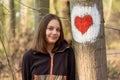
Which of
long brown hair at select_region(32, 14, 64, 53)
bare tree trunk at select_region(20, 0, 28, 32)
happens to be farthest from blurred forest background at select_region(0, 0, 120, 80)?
long brown hair at select_region(32, 14, 64, 53)

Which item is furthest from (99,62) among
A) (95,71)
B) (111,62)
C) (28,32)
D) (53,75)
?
(111,62)

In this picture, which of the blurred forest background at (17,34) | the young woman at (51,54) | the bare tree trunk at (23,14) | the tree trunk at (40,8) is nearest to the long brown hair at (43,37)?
the young woman at (51,54)

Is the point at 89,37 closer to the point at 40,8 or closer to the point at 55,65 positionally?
the point at 55,65

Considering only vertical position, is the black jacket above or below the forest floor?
above

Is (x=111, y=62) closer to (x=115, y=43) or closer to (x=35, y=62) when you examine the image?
(x=115, y=43)

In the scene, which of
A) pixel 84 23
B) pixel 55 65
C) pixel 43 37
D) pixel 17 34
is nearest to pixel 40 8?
pixel 43 37

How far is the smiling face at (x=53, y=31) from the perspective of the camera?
10.5 ft

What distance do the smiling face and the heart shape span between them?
237 mm

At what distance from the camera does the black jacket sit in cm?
322

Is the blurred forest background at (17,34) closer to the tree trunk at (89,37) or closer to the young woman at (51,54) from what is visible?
the young woman at (51,54)

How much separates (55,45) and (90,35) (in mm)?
416

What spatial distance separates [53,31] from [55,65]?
1.11ft

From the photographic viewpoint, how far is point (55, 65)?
3.25 meters

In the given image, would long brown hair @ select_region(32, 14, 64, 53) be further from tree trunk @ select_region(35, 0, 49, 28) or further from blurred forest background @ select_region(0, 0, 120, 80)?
tree trunk @ select_region(35, 0, 49, 28)
